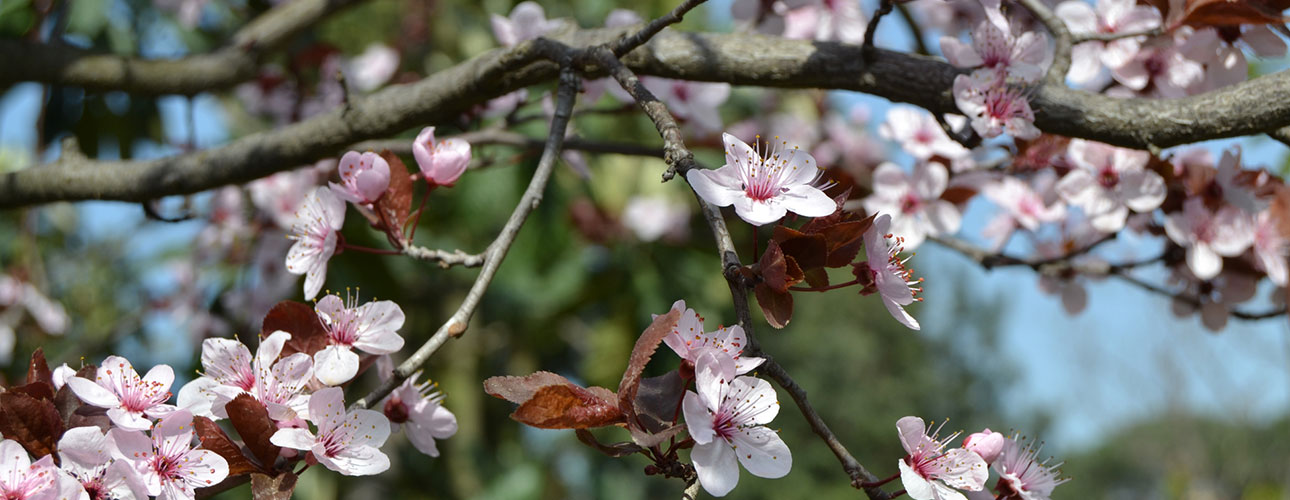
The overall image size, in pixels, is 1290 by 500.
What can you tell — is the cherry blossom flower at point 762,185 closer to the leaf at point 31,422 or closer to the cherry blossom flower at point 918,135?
the leaf at point 31,422

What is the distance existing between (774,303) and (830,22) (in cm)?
105

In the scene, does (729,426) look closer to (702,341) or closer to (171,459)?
(702,341)

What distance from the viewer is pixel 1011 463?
86cm

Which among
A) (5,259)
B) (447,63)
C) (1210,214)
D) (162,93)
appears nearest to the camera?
(1210,214)

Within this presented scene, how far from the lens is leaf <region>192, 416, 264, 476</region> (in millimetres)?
782

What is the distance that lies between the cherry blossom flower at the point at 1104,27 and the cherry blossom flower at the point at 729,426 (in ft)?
2.88

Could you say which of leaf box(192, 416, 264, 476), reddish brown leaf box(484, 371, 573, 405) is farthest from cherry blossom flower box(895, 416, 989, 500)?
leaf box(192, 416, 264, 476)

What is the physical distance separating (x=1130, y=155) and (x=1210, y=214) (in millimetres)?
138

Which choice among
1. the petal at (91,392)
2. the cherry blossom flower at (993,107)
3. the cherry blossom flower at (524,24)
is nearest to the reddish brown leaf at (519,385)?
the petal at (91,392)

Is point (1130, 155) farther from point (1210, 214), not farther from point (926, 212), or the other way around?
point (926, 212)

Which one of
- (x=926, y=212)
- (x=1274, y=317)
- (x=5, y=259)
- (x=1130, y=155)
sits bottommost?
(x=5, y=259)

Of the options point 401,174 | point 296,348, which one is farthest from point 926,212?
point 296,348

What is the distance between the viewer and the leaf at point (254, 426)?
77 cm

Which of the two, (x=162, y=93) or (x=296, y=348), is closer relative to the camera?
(x=296, y=348)
